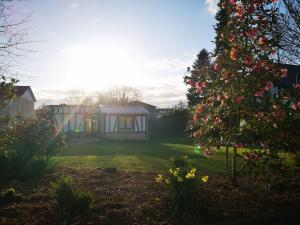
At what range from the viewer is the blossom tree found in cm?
655

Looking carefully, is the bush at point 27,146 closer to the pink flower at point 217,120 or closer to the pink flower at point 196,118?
the pink flower at point 196,118

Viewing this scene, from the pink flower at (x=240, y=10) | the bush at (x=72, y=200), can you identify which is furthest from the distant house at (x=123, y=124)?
the bush at (x=72, y=200)

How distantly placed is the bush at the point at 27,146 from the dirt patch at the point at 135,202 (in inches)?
28.9

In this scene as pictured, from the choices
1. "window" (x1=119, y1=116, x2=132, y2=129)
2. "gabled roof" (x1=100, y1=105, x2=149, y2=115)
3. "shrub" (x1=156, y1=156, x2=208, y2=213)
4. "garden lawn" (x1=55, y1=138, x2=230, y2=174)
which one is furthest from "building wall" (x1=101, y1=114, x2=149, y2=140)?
"shrub" (x1=156, y1=156, x2=208, y2=213)

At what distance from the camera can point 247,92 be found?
268 inches

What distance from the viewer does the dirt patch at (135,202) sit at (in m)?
5.26

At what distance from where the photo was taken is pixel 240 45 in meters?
7.21

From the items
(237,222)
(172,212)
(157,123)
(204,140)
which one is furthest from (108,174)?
(157,123)

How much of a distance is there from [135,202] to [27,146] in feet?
18.0

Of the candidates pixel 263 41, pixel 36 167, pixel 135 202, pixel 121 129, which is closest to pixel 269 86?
pixel 263 41

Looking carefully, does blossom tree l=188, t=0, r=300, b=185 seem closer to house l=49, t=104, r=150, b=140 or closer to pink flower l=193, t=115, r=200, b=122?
pink flower l=193, t=115, r=200, b=122

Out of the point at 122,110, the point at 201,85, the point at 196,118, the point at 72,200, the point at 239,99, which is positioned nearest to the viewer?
the point at 72,200

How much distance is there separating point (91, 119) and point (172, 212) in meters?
32.1

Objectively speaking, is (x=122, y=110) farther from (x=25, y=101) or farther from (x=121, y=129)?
(x=25, y=101)
